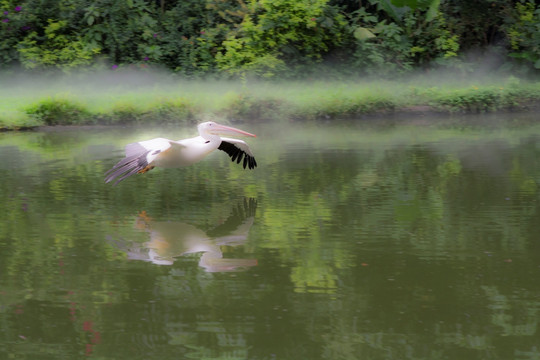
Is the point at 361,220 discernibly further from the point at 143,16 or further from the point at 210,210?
the point at 143,16

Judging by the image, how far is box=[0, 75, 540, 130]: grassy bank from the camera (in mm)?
14086

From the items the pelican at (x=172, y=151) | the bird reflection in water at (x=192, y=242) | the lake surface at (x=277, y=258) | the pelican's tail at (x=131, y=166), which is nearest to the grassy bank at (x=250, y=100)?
the lake surface at (x=277, y=258)

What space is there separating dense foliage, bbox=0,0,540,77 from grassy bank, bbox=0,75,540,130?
34.1 inches

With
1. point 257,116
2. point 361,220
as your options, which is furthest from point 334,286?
point 257,116

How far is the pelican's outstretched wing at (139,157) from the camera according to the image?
6.79 metres

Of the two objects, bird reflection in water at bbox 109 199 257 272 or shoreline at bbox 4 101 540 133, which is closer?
bird reflection in water at bbox 109 199 257 272

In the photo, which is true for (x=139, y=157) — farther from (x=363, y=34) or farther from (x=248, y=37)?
(x=363, y=34)

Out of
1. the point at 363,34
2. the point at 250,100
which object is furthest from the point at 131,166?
the point at 363,34

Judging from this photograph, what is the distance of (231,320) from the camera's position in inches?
167

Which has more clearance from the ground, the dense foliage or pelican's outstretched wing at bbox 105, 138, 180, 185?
pelican's outstretched wing at bbox 105, 138, 180, 185

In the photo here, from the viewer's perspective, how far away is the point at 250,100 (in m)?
14.6

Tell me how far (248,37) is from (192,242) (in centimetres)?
1207

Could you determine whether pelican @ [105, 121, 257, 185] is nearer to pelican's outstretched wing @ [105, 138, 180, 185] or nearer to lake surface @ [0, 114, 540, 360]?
pelican's outstretched wing @ [105, 138, 180, 185]

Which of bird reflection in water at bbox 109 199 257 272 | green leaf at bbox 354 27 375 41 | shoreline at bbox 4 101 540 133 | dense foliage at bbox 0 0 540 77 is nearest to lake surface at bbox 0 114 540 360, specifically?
bird reflection in water at bbox 109 199 257 272
